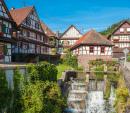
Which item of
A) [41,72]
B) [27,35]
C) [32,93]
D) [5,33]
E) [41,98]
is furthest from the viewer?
[27,35]

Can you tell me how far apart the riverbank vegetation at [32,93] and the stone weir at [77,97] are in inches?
115

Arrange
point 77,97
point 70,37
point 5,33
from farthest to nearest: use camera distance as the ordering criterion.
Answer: point 70,37, point 5,33, point 77,97

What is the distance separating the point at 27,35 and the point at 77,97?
15496 millimetres

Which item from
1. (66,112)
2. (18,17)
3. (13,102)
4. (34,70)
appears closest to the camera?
(13,102)

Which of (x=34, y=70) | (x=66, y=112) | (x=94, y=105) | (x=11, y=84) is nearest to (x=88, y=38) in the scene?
(x=94, y=105)

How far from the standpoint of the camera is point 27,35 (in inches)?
1040

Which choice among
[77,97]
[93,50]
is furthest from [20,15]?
[77,97]

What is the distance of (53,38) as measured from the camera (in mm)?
39438

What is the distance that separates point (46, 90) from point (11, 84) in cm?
301

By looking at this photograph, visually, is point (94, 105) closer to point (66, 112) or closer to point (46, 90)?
point (66, 112)

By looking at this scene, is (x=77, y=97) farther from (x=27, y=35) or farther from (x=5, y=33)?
(x=27, y=35)

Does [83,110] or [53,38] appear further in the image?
[53,38]

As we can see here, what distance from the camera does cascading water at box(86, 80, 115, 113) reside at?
13.6 m

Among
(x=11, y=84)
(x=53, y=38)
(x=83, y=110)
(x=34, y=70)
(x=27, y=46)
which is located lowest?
(x=83, y=110)
